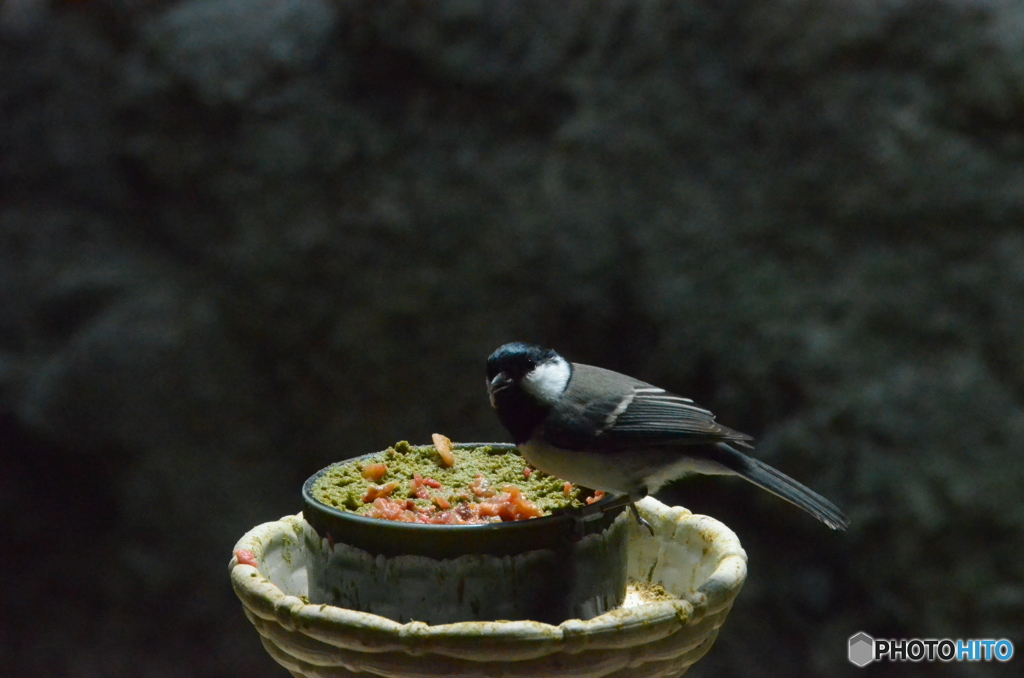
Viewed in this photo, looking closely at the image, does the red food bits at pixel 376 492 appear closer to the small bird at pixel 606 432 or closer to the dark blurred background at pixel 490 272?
the small bird at pixel 606 432

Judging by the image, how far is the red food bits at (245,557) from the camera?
141cm

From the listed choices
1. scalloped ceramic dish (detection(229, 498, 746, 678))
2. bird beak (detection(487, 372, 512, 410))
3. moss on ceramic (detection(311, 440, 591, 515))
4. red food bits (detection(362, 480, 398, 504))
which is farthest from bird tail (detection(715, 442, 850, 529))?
red food bits (detection(362, 480, 398, 504))

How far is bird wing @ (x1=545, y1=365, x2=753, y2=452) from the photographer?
1440 millimetres

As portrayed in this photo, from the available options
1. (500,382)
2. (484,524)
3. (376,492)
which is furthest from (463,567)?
(500,382)

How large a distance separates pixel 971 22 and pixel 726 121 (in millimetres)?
843

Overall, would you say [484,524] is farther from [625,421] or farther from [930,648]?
[930,648]

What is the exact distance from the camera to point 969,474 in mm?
3160

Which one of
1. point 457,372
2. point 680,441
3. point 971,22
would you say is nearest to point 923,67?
point 971,22

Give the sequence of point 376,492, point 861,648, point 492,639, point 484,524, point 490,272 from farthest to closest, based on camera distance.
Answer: point 490,272 < point 861,648 < point 376,492 < point 484,524 < point 492,639

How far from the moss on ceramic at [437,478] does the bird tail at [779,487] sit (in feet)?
0.80

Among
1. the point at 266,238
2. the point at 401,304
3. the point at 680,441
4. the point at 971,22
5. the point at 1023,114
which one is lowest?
the point at 680,441

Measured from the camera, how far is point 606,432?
1.46m

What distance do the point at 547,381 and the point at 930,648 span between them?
233 centimetres

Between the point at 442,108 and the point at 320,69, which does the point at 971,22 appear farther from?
the point at 320,69
